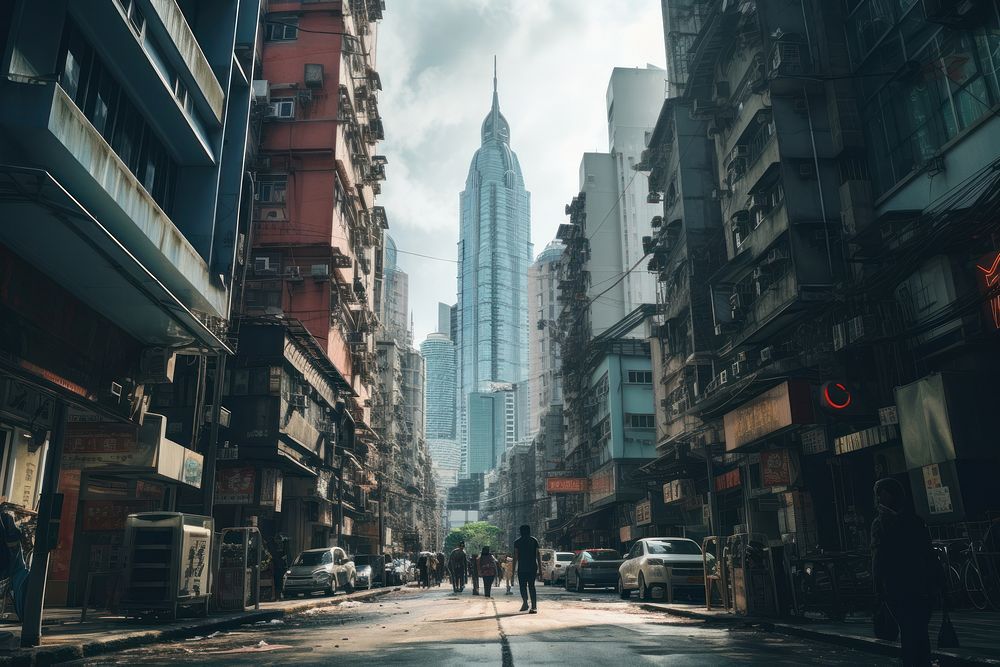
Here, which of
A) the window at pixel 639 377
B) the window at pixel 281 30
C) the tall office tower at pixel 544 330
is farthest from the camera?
the tall office tower at pixel 544 330

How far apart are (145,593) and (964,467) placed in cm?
1589

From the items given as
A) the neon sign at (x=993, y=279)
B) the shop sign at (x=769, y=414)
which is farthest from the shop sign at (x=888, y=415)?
the neon sign at (x=993, y=279)

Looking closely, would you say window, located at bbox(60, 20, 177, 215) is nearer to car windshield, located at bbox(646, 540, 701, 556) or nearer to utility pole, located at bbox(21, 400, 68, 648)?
utility pole, located at bbox(21, 400, 68, 648)

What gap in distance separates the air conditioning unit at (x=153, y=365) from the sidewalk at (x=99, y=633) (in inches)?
192

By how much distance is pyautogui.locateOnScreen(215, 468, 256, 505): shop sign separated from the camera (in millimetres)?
31312

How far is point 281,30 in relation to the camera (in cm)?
4534

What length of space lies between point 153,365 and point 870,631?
47.5 feet

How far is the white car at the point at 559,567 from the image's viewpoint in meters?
37.4

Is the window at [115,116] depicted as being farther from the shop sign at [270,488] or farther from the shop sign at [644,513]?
the shop sign at [644,513]

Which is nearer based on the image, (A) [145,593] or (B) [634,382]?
(A) [145,593]

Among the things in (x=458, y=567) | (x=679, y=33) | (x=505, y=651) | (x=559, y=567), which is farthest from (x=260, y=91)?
(x=505, y=651)

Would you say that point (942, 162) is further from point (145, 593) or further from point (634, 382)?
point (634, 382)

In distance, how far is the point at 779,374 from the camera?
24188mm

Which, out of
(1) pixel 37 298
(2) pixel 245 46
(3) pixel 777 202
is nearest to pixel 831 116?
(3) pixel 777 202
